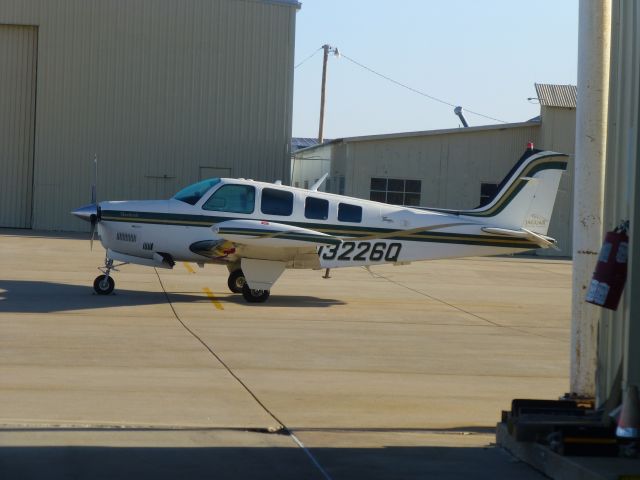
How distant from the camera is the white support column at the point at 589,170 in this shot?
812cm

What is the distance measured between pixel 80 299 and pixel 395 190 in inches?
913

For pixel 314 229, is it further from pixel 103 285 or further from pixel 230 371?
pixel 230 371

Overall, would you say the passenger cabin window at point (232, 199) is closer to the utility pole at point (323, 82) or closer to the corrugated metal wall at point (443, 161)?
the corrugated metal wall at point (443, 161)

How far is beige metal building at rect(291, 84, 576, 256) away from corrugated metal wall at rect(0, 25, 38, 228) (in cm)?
1227

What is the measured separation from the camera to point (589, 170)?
26.9ft

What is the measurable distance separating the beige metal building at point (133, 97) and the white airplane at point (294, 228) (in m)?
20.4

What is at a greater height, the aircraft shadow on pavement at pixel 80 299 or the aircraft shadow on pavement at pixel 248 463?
the aircraft shadow on pavement at pixel 248 463

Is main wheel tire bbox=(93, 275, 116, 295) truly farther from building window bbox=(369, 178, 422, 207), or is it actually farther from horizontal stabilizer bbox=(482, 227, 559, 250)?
building window bbox=(369, 178, 422, 207)

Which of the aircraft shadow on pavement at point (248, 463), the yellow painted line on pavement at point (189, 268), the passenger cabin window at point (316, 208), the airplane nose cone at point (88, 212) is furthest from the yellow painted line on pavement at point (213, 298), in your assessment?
the aircraft shadow on pavement at point (248, 463)

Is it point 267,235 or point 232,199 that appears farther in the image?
point 232,199

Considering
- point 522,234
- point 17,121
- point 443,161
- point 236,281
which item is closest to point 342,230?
point 236,281

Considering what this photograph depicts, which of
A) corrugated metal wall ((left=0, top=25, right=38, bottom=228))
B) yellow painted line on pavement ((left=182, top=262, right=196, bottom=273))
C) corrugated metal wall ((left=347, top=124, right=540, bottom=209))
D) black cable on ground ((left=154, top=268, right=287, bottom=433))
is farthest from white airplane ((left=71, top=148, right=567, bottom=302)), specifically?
corrugated metal wall ((left=0, top=25, right=38, bottom=228))

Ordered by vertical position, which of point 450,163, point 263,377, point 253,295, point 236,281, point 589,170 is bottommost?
point 263,377

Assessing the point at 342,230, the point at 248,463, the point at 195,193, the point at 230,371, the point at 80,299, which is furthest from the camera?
the point at 342,230
